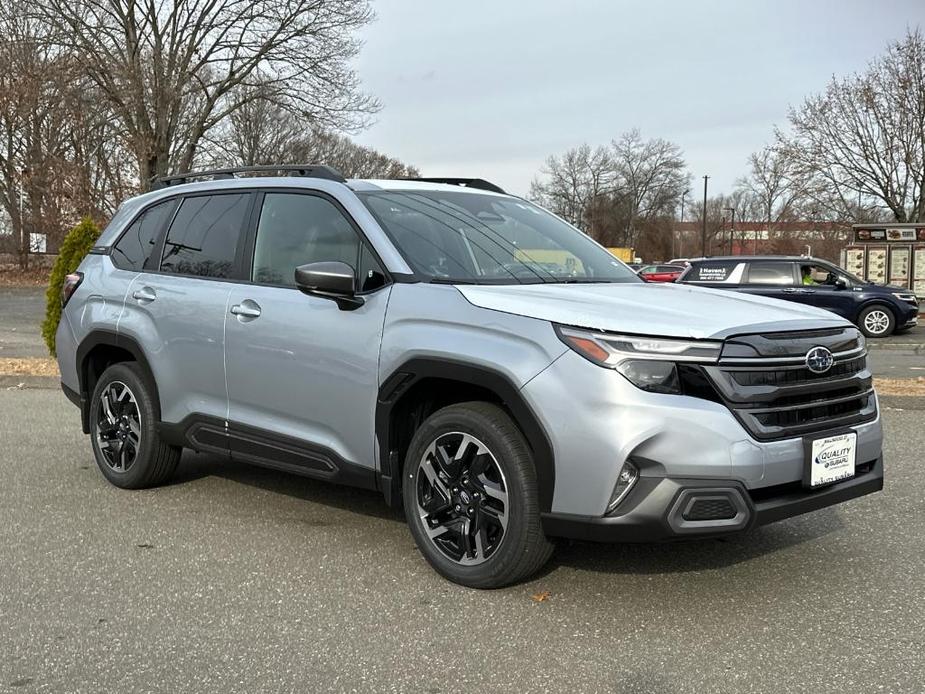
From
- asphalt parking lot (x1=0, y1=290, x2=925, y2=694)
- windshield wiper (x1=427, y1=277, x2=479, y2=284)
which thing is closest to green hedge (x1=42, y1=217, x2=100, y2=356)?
asphalt parking lot (x1=0, y1=290, x2=925, y2=694)

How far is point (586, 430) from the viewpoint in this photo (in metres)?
3.37

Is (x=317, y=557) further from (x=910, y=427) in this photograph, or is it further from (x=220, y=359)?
(x=910, y=427)

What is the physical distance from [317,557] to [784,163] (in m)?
35.0

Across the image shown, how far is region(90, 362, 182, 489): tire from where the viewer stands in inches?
211

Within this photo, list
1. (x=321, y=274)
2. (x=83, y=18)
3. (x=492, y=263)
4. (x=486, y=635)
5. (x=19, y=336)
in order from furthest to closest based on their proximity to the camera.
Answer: (x=83, y=18) → (x=19, y=336) → (x=492, y=263) → (x=321, y=274) → (x=486, y=635)

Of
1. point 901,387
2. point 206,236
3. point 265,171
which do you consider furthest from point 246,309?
point 901,387

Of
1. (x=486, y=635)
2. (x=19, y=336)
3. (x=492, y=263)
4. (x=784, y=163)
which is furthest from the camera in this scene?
(x=784, y=163)

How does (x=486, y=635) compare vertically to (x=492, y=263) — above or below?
below

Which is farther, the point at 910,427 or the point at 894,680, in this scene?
the point at 910,427

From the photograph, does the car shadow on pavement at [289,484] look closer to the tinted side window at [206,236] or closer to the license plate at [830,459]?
the tinted side window at [206,236]

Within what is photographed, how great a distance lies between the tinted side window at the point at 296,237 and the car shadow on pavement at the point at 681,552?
1.73 meters

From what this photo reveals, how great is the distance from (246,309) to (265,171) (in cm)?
94

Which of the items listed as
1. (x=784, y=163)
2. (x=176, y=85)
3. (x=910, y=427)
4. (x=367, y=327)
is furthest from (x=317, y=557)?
(x=784, y=163)

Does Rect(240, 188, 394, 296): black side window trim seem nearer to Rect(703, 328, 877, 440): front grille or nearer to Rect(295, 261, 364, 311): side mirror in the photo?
Rect(295, 261, 364, 311): side mirror
